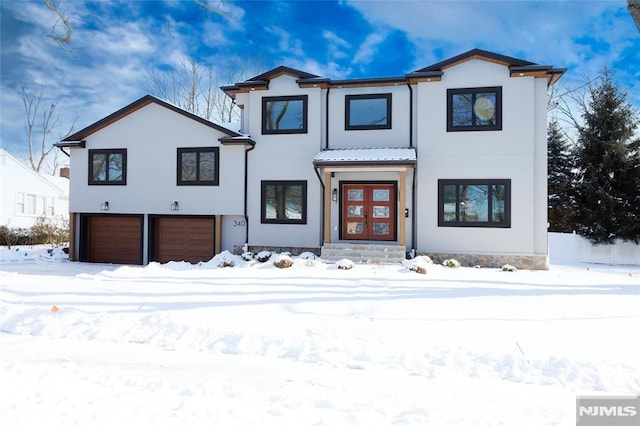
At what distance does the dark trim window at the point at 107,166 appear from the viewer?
13.7 m

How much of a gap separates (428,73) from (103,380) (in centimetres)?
1154

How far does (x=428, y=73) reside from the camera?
1177cm

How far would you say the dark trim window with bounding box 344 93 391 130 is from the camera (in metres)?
12.4

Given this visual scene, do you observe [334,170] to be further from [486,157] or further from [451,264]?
[486,157]

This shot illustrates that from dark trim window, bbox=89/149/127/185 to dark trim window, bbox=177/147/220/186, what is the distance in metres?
2.27

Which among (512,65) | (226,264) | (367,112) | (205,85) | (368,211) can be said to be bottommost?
(226,264)

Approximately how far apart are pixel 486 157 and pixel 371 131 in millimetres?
3707

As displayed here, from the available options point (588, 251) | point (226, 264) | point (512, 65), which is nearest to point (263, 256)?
point (226, 264)

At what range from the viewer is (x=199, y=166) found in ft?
43.4

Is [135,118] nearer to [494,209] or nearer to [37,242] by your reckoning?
[37,242]

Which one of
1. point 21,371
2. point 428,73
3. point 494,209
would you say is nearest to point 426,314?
point 21,371

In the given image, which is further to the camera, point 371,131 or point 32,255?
point 32,255

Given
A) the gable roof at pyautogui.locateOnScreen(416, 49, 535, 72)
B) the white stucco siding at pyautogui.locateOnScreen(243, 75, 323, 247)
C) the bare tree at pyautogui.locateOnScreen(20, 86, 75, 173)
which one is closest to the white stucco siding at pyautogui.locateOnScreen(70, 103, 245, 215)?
the white stucco siding at pyautogui.locateOnScreen(243, 75, 323, 247)

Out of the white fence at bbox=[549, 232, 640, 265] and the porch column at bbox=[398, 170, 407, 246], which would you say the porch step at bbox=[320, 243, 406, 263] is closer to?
the porch column at bbox=[398, 170, 407, 246]
